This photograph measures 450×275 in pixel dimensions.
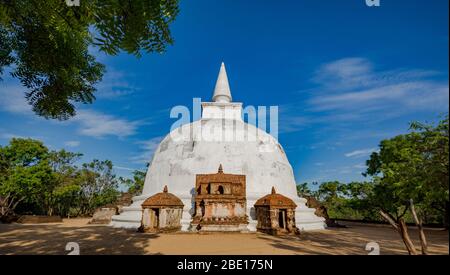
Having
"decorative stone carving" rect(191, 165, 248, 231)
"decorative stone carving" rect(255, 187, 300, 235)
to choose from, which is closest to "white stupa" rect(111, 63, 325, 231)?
"decorative stone carving" rect(255, 187, 300, 235)

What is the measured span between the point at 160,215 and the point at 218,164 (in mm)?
5564

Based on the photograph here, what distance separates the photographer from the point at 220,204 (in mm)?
13664

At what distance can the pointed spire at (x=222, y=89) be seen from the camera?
25750 mm

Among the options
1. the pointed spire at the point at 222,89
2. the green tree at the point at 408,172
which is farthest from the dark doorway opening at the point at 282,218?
the pointed spire at the point at 222,89

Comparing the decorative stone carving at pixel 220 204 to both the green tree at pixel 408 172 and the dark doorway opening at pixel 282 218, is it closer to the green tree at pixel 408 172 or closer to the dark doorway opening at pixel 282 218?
the dark doorway opening at pixel 282 218

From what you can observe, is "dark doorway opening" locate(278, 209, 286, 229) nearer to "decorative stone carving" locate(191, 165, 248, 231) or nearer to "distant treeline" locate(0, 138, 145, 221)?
"decorative stone carving" locate(191, 165, 248, 231)

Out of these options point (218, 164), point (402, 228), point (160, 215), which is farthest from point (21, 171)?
point (402, 228)

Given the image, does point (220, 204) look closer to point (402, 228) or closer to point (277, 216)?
point (277, 216)

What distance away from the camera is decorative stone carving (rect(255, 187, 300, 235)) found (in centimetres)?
1316

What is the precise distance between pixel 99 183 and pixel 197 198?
2721 cm

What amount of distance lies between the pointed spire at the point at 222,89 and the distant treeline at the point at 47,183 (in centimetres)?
1845

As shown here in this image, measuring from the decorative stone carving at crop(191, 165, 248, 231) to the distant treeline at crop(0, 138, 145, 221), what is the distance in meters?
18.3

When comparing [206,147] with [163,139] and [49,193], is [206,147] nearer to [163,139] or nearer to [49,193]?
[163,139]

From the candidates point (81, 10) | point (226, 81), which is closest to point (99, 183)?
point (226, 81)
